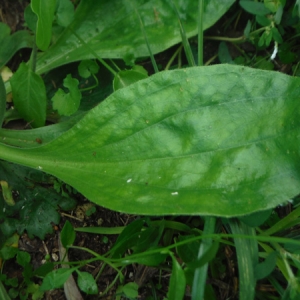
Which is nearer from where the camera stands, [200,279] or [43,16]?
[200,279]

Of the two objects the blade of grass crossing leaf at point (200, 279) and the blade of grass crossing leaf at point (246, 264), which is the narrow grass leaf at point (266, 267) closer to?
the blade of grass crossing leaf at point (246, 264)

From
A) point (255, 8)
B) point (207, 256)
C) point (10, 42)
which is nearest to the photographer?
point (207, 256)

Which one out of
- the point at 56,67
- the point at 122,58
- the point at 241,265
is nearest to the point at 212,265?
the point at 241,265

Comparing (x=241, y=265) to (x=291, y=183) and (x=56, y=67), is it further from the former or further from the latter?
(x=56, y=67)

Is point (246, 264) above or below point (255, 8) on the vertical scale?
below

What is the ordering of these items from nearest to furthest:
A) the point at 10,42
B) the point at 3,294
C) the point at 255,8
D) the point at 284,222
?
the point at 284,222, the point at 3,294, the point at 255,8, the point at 10,42

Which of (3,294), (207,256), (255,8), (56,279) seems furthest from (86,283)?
(255,8)

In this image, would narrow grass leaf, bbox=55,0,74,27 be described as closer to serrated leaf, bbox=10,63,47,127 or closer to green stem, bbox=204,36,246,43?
serrated leaf, bbox=10,63,47,127

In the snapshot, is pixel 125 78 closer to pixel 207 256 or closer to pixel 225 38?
pixel 225 38
